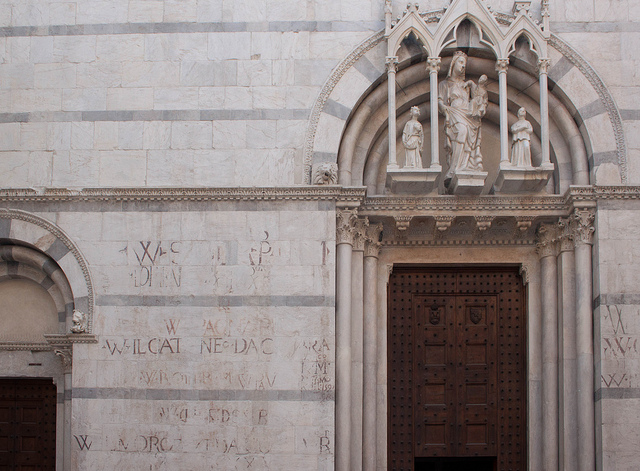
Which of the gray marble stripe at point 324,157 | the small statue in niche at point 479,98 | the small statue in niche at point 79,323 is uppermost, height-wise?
the small statue in niche at point 479,98

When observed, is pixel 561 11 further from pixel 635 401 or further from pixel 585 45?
pixel 635 401

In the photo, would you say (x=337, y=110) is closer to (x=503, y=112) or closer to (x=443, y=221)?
(x=443, y=221)

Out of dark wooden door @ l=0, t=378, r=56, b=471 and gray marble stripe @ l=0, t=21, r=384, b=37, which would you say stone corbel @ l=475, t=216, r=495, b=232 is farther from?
dark wooden door @ l=0, t=378, r=56, b=471

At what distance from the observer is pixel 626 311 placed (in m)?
12.8

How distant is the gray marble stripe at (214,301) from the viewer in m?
13.0

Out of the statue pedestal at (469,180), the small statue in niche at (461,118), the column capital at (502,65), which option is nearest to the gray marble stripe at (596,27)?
the column capital at (502,65)

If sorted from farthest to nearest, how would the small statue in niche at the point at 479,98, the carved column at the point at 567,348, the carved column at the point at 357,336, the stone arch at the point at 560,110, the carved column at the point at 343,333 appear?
the small statue in niche at the point at 479,98
the stone arch at the point at 560,110
the carved column at the point at 357,336
the carved column at the point at 567,348
the carved column at the point at 343,333

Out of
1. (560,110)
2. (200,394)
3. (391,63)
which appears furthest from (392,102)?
(200,394)

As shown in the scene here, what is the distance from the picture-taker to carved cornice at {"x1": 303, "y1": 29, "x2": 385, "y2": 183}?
44.2ft

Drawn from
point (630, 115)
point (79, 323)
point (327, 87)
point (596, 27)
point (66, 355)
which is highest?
point (596, 27)

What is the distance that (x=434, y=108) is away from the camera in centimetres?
1337

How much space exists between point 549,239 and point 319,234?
3481 millimetres

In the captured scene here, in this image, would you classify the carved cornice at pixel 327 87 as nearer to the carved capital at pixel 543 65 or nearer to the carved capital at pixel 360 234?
the carved capital at pixel 360 234

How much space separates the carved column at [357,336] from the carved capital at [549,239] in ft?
8.66
